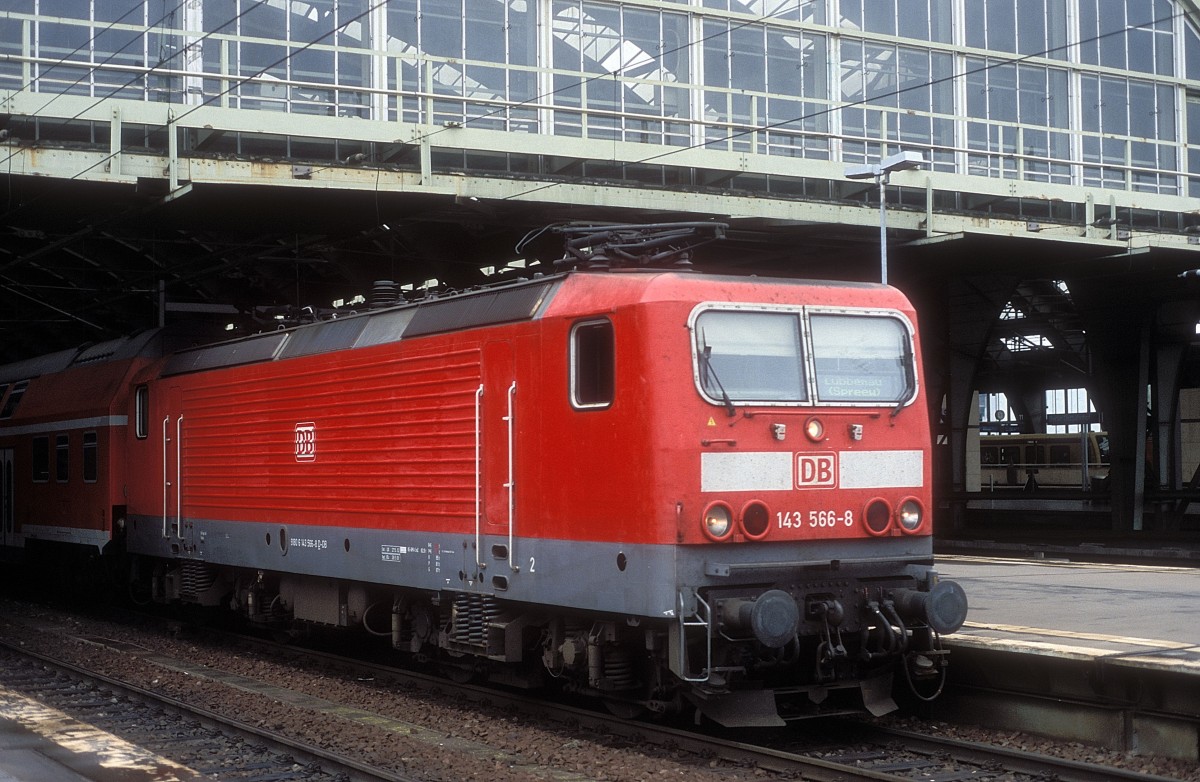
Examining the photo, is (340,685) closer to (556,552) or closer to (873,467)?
(556,552)

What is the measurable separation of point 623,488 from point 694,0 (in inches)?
1068

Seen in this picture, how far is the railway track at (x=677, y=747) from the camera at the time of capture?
9234mm

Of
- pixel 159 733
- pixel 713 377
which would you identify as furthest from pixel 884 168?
pixel 159 733

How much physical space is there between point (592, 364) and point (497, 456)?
1.38 meters

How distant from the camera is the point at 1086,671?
10.2 meters

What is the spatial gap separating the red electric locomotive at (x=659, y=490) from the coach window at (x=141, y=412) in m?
6.28

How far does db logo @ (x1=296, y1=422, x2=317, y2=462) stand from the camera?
1410 centimetres

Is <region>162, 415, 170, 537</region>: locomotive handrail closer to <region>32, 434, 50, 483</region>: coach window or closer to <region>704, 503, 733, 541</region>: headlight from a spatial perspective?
<region>32, 434, 50, 483</region>: coach window

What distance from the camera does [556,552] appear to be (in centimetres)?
1055

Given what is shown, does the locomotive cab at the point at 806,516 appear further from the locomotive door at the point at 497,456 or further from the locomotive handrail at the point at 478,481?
the locomotive handrail at the point at 478,481

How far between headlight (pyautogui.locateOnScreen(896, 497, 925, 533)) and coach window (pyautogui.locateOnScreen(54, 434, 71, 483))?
14.2 m

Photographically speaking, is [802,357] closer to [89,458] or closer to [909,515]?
[909,515]

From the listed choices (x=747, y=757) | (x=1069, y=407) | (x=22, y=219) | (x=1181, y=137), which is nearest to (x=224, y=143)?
(x=22, y=219)

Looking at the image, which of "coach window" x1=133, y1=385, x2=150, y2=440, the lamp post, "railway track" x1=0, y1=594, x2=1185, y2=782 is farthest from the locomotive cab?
"coach window" x1=133, y1=385, x2=150, y2=440
